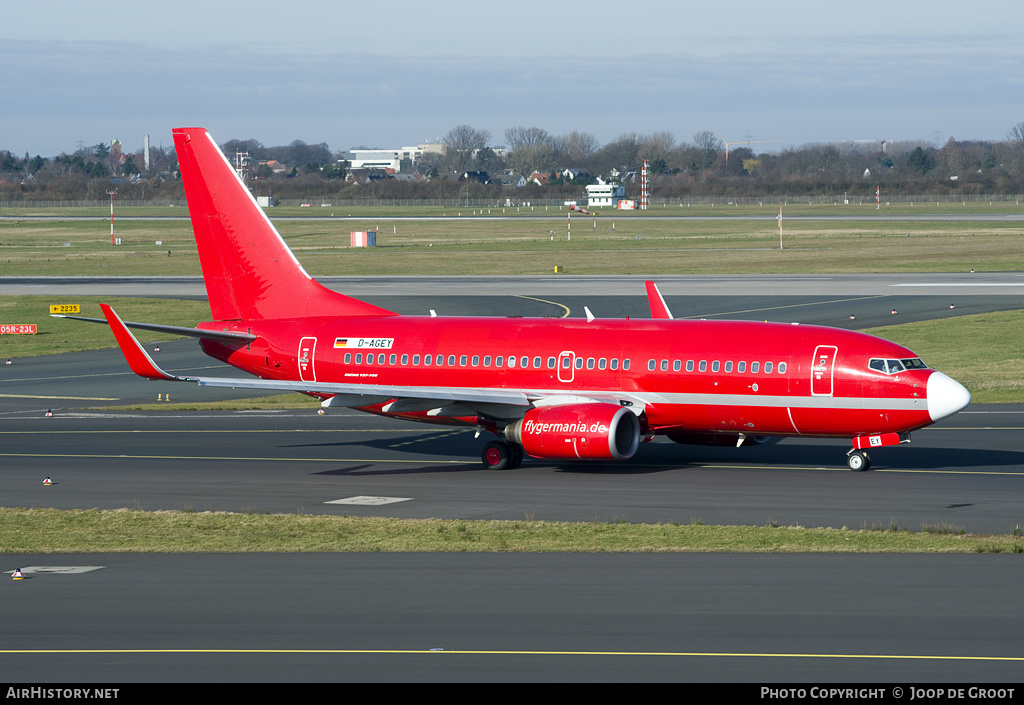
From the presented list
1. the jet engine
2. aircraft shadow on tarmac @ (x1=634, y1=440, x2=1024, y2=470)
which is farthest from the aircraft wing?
aircraft shadow on tarmac @ (x1=634, y1=440, x2=1024, y2=470)

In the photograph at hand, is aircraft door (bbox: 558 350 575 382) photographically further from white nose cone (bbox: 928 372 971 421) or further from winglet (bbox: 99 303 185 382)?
winglet (bbox: 99 303 185 382)

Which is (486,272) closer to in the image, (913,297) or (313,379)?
(913,297)

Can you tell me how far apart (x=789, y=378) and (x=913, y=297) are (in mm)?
54274

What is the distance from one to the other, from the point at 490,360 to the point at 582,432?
15.6ft

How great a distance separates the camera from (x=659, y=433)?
36.2 metres

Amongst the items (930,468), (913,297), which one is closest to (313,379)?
(930,468)

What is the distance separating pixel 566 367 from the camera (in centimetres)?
3669

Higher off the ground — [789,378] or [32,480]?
[789,378]

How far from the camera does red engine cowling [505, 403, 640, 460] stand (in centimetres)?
3397

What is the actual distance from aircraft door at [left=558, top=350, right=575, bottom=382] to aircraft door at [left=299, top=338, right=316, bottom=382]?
8534 millimetres

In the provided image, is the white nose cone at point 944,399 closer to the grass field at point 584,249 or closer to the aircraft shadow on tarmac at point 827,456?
the aircraft shadow on tarmac at point 827,456

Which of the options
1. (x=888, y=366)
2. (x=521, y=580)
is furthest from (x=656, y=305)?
(x=521, y=580)

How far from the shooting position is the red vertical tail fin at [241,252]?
41.2m

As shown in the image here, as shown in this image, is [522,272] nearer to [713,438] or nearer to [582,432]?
[713,438]
